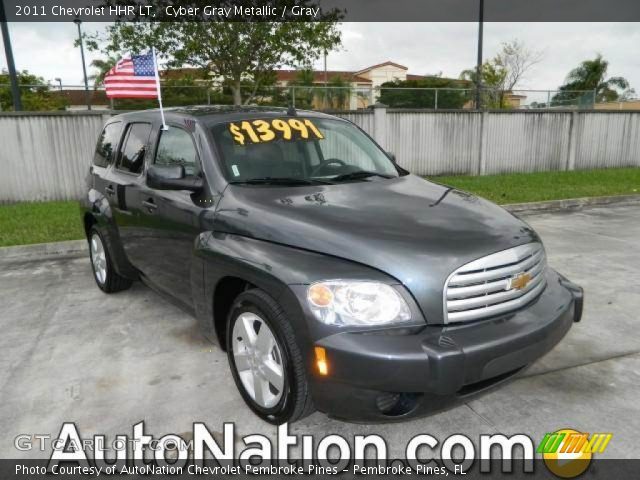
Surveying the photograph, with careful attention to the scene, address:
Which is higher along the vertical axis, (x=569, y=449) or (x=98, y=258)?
(x=98, y=258)

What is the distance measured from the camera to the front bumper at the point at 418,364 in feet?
7.29

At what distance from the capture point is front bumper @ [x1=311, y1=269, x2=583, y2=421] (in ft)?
7.29

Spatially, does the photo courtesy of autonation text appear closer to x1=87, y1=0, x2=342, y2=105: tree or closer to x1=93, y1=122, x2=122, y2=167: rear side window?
x1=93, y1=122, x2=122, y2=167: rear side window

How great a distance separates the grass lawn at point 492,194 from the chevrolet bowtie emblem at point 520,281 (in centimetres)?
656

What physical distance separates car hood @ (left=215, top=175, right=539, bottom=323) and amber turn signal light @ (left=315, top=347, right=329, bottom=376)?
45 cm

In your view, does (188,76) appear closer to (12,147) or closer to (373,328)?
(12,147)

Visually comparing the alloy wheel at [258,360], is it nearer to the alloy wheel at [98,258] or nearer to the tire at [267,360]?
the tire at [267,360]

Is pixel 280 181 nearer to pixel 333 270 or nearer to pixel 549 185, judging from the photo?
pixel 333 270

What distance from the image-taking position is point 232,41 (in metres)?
15.3

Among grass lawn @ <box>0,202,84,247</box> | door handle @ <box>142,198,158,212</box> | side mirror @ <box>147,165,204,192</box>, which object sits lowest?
grass lawn @ <box>0,202,84,247</box>

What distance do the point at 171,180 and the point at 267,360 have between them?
1286mm

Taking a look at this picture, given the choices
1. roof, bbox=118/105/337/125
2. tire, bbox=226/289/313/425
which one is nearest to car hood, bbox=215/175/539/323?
tire, bbox=226/289/313/425

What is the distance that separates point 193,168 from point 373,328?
179cm

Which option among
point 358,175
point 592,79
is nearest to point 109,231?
point 358,175
